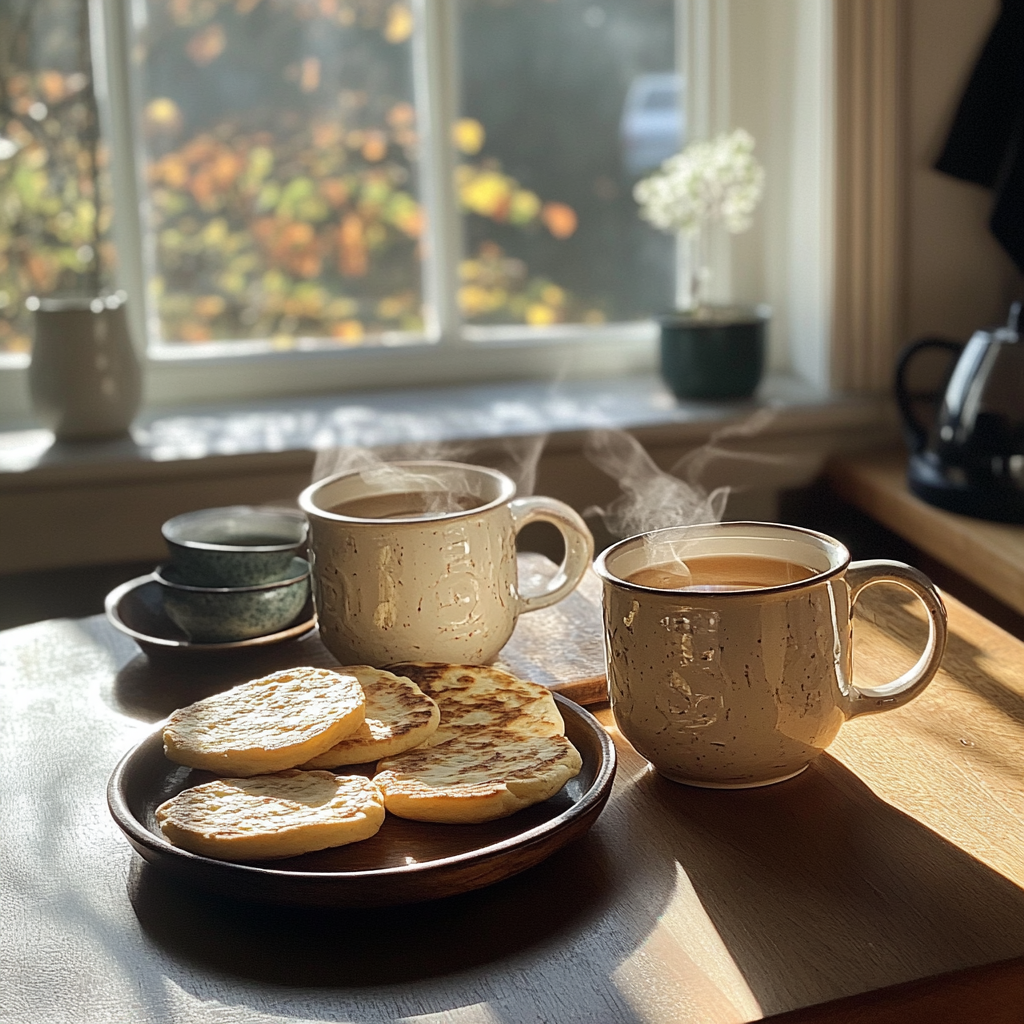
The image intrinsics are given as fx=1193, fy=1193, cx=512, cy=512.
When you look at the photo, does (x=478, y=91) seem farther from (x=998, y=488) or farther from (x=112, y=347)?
(x=998, y=488)

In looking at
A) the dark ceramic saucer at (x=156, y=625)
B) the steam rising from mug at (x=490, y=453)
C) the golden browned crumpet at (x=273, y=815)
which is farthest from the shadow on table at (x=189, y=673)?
the steam rising from mug at (x=490, y=453)

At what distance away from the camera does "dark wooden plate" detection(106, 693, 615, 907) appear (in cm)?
58

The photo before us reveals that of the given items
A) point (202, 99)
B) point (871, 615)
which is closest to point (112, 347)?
point (202, 99)

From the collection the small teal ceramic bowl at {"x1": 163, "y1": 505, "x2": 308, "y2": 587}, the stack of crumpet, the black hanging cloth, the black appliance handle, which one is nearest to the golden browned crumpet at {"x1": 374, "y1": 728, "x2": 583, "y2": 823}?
the stack of crumpet

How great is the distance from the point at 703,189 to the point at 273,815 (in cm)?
166

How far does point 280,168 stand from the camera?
2.16m

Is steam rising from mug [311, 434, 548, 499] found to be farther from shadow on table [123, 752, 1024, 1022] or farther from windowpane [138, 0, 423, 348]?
shadow on table [123, 752, 1024, 1022]

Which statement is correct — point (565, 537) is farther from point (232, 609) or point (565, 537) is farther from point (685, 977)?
point (685, 977)

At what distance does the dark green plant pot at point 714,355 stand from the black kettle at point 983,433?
1.12 ft

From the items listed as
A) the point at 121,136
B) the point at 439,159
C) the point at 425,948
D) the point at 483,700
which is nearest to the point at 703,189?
the point at 439,159

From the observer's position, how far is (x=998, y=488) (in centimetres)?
162

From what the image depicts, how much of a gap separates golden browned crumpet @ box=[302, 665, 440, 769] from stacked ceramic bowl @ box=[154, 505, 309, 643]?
0.19m

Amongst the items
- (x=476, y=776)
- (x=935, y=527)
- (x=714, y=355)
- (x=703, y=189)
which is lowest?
(x=935, y=527)

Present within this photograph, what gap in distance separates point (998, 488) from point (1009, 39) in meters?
0.83
